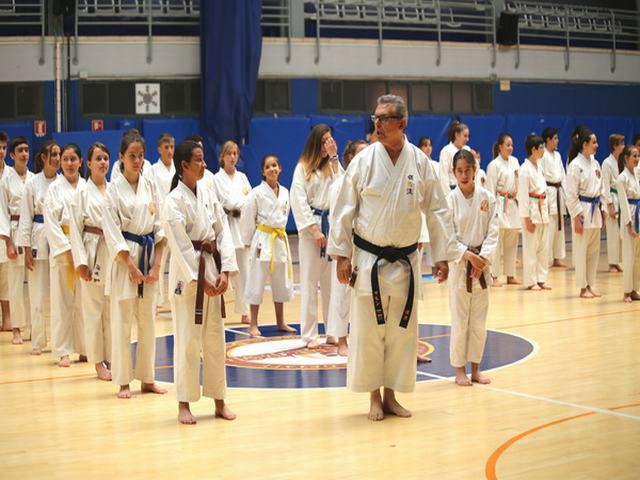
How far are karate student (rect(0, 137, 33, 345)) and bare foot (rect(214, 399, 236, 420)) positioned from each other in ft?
12.7

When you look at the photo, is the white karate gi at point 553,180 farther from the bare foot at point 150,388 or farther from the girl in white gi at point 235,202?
the bare foot at point 150,388

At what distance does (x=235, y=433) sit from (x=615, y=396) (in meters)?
2.53

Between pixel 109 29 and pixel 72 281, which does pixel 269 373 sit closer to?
pixel 72 281

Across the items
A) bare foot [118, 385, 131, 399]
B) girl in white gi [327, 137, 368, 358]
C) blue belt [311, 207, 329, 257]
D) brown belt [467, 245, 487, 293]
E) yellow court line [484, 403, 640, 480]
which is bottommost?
yellow court line [484, 403, 640, 480]

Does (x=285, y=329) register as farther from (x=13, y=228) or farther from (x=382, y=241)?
(x=382, y=241)

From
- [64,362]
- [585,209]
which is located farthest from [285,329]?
[585,209]

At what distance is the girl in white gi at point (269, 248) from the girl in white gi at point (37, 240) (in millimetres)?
1922

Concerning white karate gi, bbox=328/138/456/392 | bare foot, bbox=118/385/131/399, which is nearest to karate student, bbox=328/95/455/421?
white karate gi, bbox=328/138/456/392

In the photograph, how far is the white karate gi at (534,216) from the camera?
497 inches

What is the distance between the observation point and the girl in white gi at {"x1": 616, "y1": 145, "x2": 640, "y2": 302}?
1079cm

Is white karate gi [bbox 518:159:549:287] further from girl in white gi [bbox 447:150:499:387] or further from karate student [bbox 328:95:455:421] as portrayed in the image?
karate student [bbox 328:95:455:421]

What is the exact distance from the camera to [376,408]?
6.19m

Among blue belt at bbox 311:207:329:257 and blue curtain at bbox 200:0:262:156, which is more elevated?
blue curtain at bbox 200:0:262:156

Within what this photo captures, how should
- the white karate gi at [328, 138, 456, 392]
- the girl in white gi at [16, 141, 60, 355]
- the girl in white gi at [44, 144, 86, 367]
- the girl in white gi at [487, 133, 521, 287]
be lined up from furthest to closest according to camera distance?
the girl in white gi at [487, 133, 521, 287] < the girl in white gi at [16, 141, 60, 355] < the girl in white gi at [44, 144, 86, 367] < the white karate gi at [328, 138, 456, 392]
